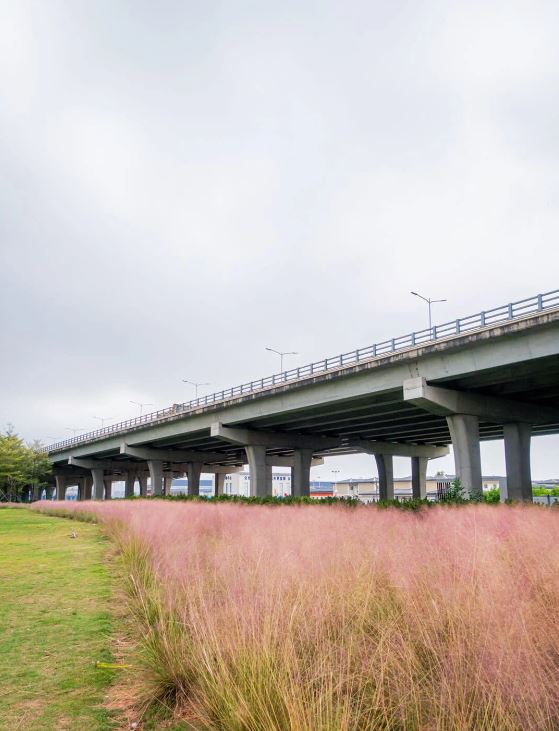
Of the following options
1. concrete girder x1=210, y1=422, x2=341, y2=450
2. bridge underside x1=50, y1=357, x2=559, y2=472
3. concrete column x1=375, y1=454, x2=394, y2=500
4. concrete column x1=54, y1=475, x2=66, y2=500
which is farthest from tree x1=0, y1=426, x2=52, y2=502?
concrete column x1=375, y1=454, x2=394, y2=500

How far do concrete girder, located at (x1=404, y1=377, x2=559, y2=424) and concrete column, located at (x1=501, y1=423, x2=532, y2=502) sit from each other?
82 cm

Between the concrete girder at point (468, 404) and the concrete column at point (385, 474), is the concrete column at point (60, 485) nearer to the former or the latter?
the concrete column at point (385, 474)

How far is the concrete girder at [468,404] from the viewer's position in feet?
103

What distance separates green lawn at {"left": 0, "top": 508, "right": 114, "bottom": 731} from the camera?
4609 millimetres

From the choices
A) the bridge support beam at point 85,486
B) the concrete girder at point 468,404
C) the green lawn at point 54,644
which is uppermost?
the concrete girder at point 468,404

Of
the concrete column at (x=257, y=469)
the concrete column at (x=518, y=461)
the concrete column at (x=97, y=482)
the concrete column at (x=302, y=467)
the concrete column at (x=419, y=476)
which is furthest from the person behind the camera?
the concrete column at (x=97, y=482)

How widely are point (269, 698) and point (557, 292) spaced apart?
26290mm

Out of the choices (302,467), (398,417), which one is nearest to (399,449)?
(302,467)

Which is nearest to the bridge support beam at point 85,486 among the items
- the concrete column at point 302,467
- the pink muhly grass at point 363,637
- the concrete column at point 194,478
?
the concrete column at point 194,478

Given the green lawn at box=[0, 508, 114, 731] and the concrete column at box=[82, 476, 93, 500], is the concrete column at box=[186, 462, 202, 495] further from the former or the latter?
the green lawn at box=[0, 508, 114, 731]

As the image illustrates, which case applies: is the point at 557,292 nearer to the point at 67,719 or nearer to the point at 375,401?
the point at 375,401

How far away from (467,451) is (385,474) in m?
28.0

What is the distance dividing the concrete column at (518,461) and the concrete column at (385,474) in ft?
80.3

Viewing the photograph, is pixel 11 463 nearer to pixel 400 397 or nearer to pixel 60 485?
pixel 60 485
